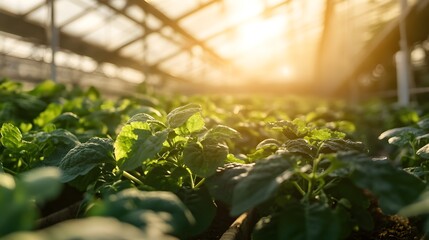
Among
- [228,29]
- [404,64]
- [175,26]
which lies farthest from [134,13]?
[404,64]

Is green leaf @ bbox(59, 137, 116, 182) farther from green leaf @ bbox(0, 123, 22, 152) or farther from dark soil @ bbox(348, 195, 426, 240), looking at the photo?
dark soil @ bbox(348, 195, 426, 240)

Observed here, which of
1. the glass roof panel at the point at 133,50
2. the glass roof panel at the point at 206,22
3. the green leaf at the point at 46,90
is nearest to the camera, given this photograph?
the green leaf at the point at 46,90

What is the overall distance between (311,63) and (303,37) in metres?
4.38

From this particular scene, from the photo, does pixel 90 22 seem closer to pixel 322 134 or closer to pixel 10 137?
pixel 10 137

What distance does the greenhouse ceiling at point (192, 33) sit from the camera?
380 inches

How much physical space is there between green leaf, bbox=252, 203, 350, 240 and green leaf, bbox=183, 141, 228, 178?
18cm

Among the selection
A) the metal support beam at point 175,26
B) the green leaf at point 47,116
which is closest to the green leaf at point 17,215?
the green leaf at point 47,116

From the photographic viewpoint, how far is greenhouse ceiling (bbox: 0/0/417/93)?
9.64m

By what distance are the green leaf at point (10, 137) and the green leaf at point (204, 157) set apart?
60 cm

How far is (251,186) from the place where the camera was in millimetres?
795

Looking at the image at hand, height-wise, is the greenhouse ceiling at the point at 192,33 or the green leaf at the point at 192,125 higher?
the greenhouse ceiling at the point at 192,33

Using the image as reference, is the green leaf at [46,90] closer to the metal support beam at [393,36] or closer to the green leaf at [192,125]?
the green leaf at [192,125]

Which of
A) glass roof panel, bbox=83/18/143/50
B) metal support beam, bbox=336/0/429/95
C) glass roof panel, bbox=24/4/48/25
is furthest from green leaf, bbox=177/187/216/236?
glass roof panel, bbox=83/18/143/50

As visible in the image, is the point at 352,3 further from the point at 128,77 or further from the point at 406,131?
the point at 128,77
